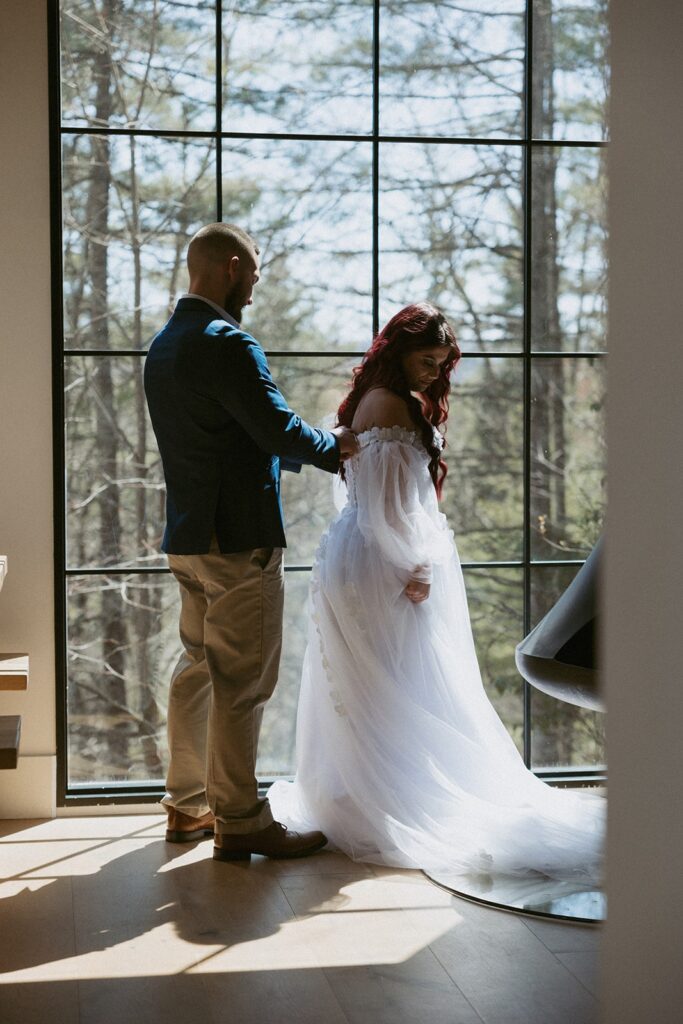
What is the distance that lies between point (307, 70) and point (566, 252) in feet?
5.16

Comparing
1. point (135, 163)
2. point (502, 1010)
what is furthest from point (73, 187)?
point (502, 1010)

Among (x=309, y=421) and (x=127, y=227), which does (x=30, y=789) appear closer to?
(x=309, y=421)

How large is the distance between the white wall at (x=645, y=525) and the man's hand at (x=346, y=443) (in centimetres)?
229

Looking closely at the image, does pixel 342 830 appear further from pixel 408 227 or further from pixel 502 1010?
pixel 408 227

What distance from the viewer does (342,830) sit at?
141 inches

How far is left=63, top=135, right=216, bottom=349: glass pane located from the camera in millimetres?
4043

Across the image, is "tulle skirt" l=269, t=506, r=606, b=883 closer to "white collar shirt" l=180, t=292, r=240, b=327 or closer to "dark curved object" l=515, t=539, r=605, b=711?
"dark curved object" l=515, t=539, r=605, b=711

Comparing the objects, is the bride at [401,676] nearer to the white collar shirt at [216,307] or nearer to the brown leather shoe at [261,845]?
the brown leather shoe at [261,845]

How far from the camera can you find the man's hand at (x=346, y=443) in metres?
3.58

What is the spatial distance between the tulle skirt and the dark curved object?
1.84 feet

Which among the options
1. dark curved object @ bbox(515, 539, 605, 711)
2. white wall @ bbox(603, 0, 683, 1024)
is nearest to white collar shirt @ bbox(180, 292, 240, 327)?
dark curved object @ bbox(515, 539, 605, 711)

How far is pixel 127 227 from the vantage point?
4102 mm

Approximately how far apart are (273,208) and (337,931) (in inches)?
97.2

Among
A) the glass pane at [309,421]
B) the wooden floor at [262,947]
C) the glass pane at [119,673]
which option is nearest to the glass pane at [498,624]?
the glass pane at [309,421]
